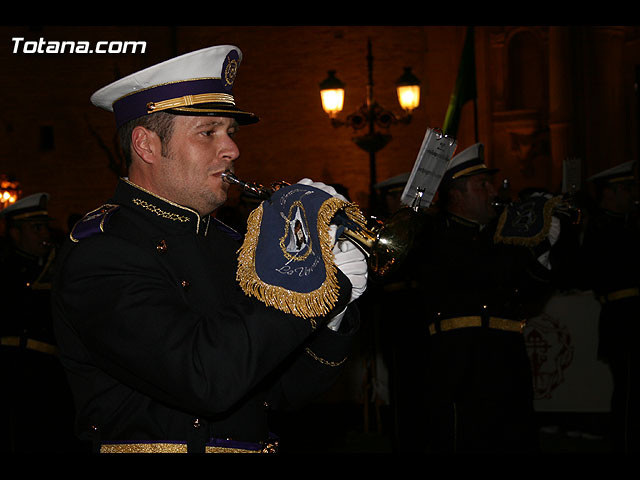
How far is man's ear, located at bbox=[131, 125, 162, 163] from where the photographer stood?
93.7 inches

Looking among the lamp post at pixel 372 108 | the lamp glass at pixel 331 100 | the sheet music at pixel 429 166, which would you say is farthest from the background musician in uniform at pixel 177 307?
the lamp glass at pixel 331 100

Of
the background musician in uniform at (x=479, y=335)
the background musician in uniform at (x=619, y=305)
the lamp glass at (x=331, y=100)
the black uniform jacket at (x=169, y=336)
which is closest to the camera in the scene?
the black uniform jacket at (x=169, y=336)

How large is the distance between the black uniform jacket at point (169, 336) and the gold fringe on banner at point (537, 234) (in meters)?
3.16

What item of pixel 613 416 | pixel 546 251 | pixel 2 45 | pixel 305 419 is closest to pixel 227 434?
pixel 546 251

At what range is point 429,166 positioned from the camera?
10.7 feet

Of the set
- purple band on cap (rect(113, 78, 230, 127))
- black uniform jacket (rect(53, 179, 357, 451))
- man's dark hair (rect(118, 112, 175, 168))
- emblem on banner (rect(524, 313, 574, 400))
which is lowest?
emblem on banner (rect(524, 313, 574, 400))

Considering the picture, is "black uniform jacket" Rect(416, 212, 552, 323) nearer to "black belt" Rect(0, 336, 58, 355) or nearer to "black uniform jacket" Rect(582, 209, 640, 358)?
"black uniform jacket" Rect(582, 209, 640, 358)

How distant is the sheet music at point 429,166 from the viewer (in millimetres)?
3215

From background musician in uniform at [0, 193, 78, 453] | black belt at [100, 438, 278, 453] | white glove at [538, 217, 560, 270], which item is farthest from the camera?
background musician in uniform at [0, 193, 78, 453]

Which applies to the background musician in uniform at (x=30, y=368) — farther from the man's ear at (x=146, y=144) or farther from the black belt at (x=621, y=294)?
the black belt at (x=621, y=294)

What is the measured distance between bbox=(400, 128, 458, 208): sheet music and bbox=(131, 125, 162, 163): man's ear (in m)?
1.17

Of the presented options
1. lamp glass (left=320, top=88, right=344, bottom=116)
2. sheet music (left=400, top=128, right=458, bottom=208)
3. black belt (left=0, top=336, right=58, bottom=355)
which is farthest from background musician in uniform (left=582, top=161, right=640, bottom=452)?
lamp glass (left=320, top=88, right=344, bottom=116)

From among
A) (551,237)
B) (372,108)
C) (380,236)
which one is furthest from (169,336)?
(372,108)

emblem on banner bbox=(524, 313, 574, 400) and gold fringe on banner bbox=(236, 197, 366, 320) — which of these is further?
emblem on banner bbox=(524, 313, 574, 400)
